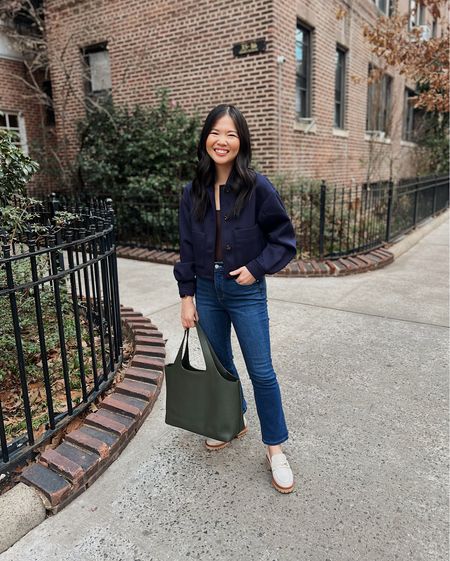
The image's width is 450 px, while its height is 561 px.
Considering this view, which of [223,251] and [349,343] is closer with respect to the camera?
[223,251]

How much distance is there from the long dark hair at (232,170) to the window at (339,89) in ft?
30.7

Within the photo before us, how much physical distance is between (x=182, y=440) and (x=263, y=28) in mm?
7004

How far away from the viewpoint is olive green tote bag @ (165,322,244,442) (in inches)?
85.0

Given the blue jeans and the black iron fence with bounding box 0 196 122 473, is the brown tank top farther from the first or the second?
the black iron fence with bounding box 0 196 122 473

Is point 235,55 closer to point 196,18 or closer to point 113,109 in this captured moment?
point 196,18

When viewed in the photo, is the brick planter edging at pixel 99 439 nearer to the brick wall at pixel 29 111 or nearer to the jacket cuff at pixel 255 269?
the jacket cuff at pixel 255 269

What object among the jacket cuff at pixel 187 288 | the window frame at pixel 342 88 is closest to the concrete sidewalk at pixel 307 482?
the jacket cuff at pixel 187 288

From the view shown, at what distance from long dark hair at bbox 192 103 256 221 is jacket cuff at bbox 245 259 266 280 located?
237 mm

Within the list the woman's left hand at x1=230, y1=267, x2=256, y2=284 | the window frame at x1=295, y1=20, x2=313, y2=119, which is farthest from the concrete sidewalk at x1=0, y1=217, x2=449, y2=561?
the window frame at x1=295, y1=20, x2=313, y2=119

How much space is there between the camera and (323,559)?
6.04 feet

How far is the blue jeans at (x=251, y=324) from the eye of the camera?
2229 mm

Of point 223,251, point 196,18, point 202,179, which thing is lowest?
point 223,251

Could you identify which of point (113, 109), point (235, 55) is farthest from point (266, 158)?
point (113, 109)

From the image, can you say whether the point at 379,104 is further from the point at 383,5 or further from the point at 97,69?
the point at 97,69
